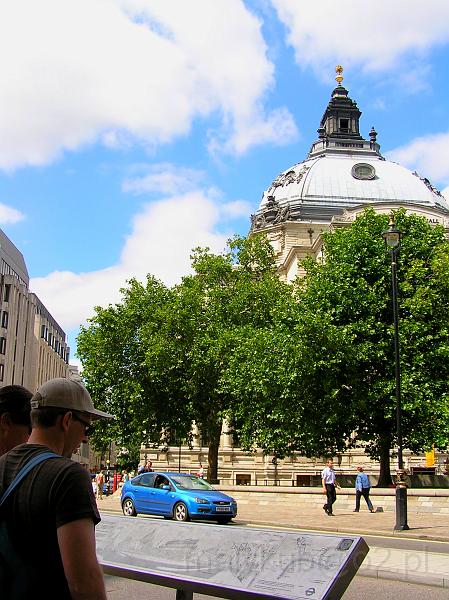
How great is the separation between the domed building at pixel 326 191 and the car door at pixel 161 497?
4479cm

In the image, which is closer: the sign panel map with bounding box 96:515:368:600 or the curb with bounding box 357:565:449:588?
the sign panel map with bounding box 96:515:368:600

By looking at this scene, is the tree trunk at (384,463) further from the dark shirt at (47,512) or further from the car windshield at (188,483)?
the dark shirt at (47,512)

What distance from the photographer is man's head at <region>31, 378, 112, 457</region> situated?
3.22 meters

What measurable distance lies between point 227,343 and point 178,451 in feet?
60.5

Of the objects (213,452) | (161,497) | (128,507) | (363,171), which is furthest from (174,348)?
(363,171)

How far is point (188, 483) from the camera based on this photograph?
807 inches

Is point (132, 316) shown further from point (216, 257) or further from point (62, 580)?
point (62, 580)

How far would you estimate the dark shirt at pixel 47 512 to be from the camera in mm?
2816

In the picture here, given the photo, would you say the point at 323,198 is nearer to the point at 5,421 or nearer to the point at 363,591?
the point at 363,591

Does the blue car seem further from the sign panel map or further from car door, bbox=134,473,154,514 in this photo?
the sign panel map

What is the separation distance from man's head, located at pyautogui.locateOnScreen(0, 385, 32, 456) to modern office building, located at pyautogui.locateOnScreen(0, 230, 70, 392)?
60.9 metres

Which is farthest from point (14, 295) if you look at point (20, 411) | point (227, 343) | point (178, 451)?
point (20, 411)

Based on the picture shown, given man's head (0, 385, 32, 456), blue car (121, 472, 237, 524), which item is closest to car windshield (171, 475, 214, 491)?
blue car (121, 472, 237, 524)

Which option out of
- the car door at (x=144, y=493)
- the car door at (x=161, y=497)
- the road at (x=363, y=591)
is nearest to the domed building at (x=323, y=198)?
the car door at (x=144, y=493)
